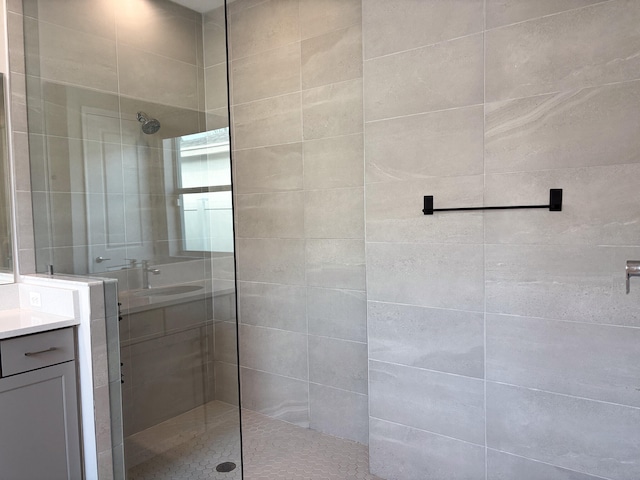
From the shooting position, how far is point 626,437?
1.69m

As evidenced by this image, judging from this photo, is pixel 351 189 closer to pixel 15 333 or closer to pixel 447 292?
pixel 447 292

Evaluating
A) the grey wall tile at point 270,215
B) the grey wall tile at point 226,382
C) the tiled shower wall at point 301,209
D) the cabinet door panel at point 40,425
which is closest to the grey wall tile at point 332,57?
the tiled shower wall at point 301,209

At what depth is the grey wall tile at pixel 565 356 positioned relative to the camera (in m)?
1.69

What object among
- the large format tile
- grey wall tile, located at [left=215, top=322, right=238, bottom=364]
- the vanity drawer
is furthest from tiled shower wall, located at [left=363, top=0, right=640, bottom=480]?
the vanity drawer

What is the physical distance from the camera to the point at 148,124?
6.22 ft

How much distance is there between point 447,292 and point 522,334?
0.34 meters

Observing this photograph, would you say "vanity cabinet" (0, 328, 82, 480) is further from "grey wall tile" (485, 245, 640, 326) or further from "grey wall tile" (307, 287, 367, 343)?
"grey wall tile" (485, 245, 640, 326)

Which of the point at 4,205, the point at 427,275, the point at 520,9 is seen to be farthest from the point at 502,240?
the point at 4,205

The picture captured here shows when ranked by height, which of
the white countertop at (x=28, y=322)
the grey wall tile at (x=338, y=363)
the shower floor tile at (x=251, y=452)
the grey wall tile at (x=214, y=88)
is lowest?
the shower floor tile at (x=251, y=452)

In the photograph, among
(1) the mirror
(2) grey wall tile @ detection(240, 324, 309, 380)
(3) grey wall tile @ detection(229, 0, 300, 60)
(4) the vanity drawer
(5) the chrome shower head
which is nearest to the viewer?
(4) the vanity drawer

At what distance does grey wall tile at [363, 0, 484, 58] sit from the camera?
6.33 feet

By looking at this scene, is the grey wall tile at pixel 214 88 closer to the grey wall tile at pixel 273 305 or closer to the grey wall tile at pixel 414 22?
the grey wall tile at pixel 414 22

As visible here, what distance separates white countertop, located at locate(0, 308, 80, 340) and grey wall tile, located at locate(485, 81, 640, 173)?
187 cm

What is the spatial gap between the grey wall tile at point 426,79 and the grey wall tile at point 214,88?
0.72 m
